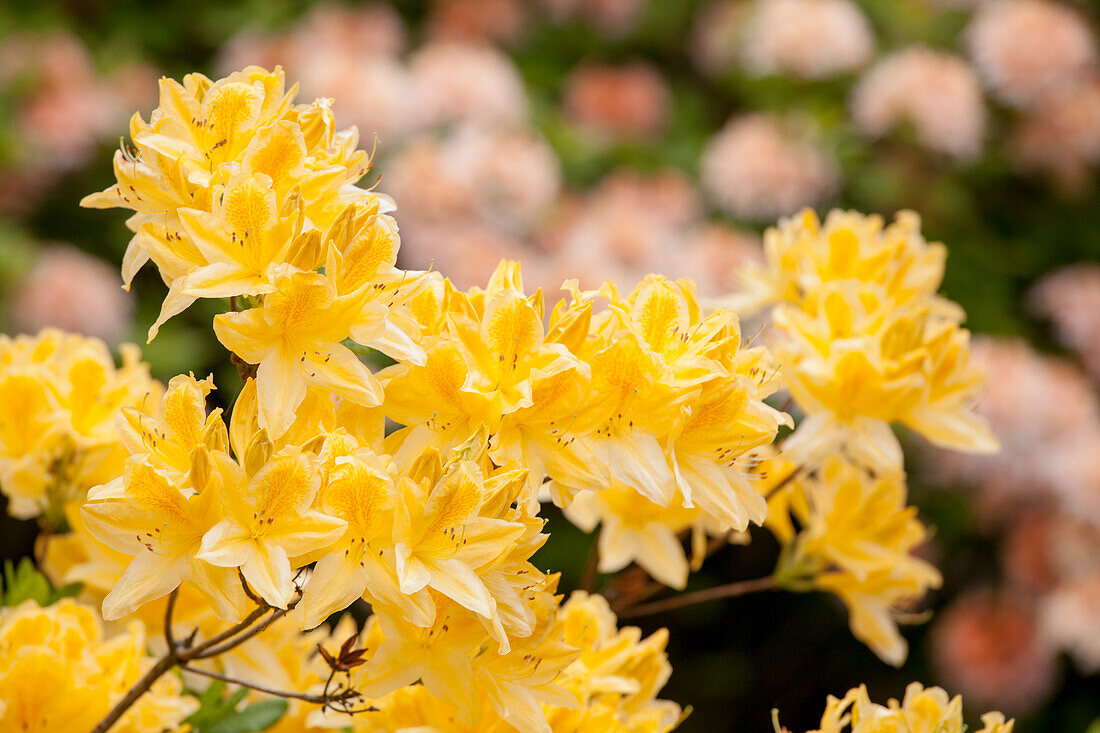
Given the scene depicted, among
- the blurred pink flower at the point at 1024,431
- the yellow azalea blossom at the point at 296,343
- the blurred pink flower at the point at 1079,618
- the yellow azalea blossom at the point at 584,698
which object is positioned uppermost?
the yellow azalea blossom at the point at 296,343

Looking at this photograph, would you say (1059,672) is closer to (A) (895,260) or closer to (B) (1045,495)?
(B) (1045,495)

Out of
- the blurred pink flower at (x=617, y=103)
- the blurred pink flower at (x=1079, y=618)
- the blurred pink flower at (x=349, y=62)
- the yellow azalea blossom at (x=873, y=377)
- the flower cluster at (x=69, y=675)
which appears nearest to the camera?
the flower cluster at (x=69, y=675)

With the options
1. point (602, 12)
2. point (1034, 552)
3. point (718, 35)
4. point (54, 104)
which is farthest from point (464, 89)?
point (1034, 552)

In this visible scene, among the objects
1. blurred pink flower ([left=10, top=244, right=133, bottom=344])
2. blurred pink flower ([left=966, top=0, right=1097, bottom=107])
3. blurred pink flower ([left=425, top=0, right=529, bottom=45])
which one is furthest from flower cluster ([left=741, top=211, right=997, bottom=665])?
blurred pink flower ([left=425, top=0, right=529, bottom=45])

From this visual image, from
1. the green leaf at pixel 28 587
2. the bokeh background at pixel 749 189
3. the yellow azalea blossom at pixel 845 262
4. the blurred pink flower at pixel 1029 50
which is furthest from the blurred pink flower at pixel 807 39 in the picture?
the green leaf at pixel 28 587

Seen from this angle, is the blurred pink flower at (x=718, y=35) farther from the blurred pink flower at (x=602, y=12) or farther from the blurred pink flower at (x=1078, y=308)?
the blurred pink flower at (x=1078, y=308)
